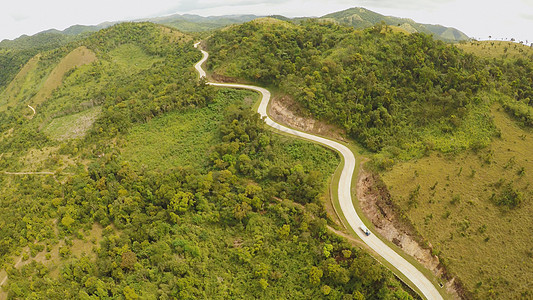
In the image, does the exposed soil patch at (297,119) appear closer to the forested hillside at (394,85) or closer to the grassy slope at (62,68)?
the forested hillside at (394,85)

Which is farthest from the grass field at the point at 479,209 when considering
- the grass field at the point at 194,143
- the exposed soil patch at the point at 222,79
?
the exposed soil patch at the point at 222,79

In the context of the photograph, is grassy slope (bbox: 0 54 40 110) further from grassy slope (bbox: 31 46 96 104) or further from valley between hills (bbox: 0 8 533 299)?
valley between hills (bbox: 0 8 533 299)

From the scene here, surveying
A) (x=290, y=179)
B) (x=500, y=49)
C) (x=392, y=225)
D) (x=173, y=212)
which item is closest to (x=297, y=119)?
(x=290, y=179)

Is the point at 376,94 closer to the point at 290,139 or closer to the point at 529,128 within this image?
the point at 290,139

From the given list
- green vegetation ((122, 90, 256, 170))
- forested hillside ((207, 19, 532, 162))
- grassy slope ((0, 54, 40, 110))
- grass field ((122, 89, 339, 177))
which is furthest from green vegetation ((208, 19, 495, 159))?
grassy slope ((0, 54, 40, 110))

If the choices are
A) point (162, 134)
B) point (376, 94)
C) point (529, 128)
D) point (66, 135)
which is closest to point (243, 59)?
point (162, 134)
